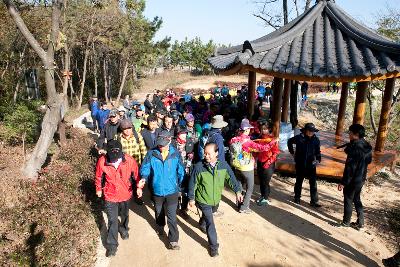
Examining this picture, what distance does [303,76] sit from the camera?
258 inches

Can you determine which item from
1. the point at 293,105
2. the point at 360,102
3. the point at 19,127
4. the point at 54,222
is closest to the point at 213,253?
the point at 54,222

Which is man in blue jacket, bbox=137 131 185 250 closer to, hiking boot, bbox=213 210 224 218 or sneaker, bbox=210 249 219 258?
sneaker, bbox=210 249 219 258

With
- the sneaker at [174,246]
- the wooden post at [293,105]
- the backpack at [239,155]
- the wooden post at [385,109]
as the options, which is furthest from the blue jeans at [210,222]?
the wooden post at [293,105]

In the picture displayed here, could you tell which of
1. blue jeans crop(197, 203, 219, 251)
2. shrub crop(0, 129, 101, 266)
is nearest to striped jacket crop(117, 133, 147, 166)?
shrub crop(0, 129, 101, 266)

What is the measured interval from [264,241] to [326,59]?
3.72m

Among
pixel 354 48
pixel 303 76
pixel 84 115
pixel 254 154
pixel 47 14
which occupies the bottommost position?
pixel 84 115

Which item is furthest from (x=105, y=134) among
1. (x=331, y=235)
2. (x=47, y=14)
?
(x=47, y=14)

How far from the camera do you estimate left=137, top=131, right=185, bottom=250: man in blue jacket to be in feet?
16.1

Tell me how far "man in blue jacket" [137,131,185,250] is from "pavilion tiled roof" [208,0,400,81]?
8.88ft

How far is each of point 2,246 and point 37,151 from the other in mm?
3110

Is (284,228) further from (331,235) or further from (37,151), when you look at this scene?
(37,151)

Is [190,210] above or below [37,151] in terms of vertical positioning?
below

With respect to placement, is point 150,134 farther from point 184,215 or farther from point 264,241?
point 264,241

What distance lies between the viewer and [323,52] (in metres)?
7.10
